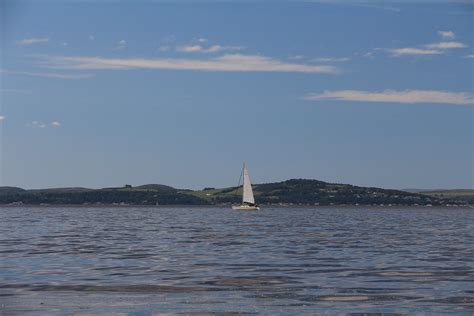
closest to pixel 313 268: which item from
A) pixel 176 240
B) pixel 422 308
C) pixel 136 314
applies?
pixel 422 308

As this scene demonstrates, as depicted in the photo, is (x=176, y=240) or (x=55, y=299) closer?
(x=55, y=299)

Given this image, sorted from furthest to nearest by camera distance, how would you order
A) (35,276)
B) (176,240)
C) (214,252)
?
(176,240) < (214,252) < (35,276)

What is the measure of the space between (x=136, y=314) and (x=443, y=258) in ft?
79.3

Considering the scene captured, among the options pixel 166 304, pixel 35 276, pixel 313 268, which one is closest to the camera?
pixel 166 304

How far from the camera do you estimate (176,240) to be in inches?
2354

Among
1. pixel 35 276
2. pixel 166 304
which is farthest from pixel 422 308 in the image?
pixel 35 276

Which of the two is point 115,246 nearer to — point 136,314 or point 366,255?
point 366,255

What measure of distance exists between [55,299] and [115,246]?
26626mm

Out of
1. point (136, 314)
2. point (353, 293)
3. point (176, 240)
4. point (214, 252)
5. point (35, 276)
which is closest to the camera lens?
point (136, 314)

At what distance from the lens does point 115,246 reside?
5272 centimetres

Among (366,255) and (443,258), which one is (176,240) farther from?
(443,258)

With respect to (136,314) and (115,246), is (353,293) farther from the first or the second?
(115,246)

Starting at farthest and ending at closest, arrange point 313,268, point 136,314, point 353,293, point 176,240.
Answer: point 176,240 → point 313,268 → point 353,293 → point 136,314

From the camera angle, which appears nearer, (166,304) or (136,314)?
(136,314)
